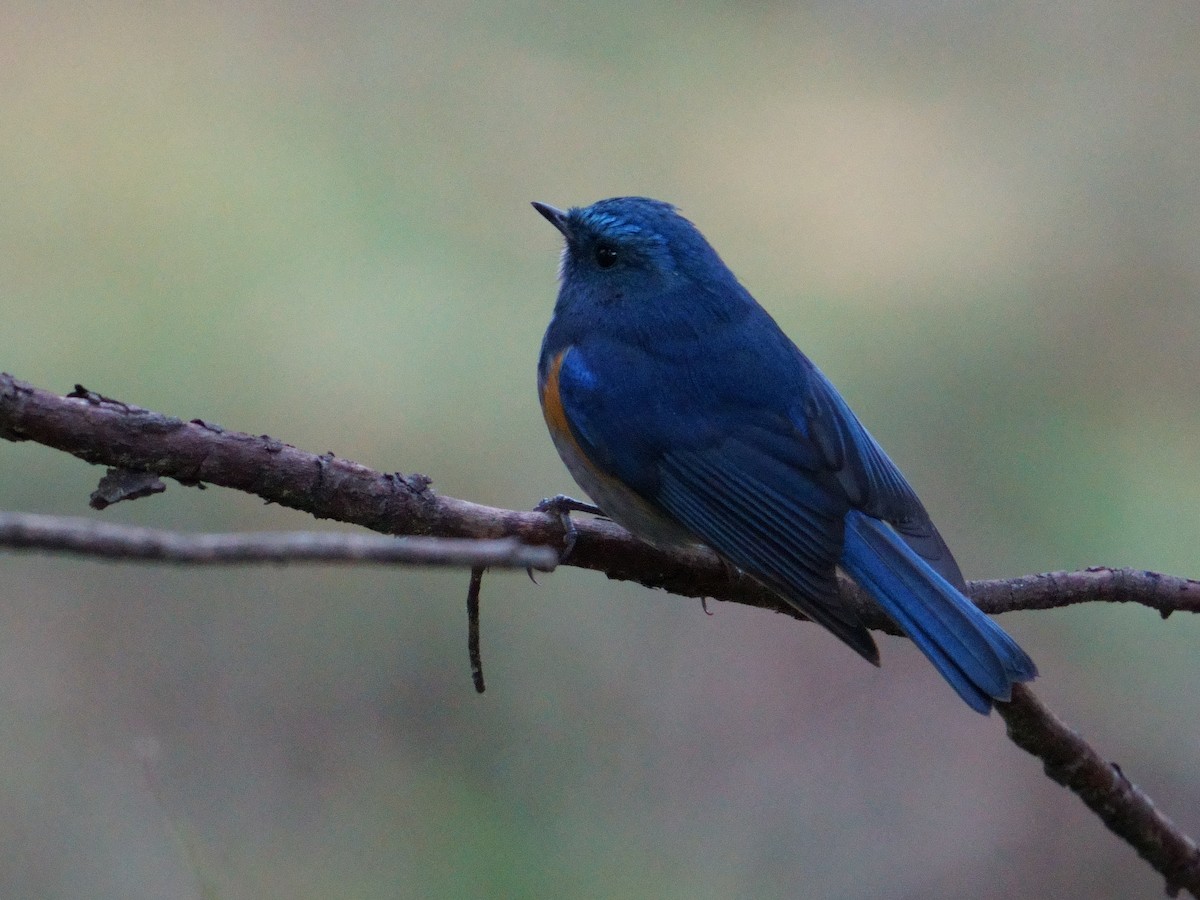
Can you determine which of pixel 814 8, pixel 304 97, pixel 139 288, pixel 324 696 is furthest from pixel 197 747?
pixel 814 8

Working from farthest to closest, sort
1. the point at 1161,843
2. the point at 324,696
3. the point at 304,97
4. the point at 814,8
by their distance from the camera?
the point at 814,8
the point at 304,97
the point at 324,696
the point at 1161,843

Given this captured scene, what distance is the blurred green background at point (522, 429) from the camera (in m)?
4.18

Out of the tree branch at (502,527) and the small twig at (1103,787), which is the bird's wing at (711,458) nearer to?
the tree branch at (502,527)

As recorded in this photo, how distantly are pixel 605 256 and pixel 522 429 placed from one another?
131 centimetres

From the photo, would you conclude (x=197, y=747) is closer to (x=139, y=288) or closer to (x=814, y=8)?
(x=139, y=288)

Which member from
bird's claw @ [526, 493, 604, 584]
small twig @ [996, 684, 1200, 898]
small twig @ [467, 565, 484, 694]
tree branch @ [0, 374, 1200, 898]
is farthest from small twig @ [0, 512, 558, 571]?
small twig @ [996, 684, 1200, 898]

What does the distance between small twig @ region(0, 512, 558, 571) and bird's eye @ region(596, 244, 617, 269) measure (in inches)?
90.0

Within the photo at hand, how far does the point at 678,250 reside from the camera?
3.39 metres

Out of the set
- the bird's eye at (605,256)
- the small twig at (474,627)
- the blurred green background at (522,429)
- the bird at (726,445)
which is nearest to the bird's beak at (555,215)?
the bird at (726,445)

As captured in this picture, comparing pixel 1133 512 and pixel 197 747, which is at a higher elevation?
pixel 1133 512

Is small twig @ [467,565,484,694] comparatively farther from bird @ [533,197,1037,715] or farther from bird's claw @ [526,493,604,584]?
bird @ [533,197,1037,715]

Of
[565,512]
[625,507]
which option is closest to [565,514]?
[565,512]

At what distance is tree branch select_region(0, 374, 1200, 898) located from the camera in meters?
1.97

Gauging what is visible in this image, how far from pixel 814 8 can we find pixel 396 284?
2825 mm
